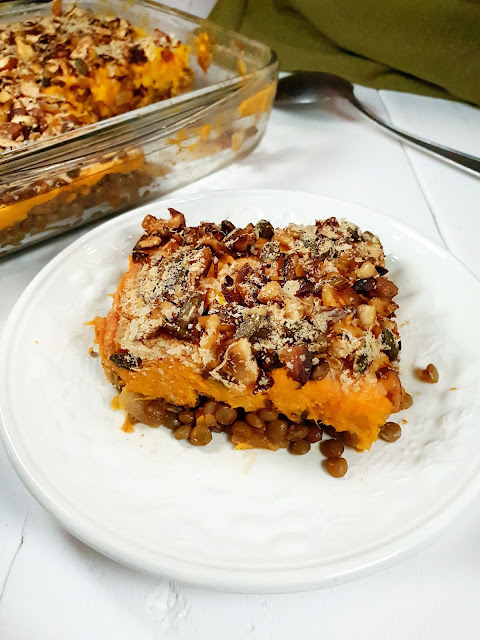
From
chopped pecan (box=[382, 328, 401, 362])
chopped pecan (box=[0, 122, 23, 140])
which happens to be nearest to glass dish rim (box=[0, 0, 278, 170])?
chopped pecan (box=[0, 122, 23, 140])

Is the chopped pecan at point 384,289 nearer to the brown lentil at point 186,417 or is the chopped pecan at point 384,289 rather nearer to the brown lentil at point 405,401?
the brown lentil at point 405,401

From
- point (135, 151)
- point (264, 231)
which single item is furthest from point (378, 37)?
point (264, 231)

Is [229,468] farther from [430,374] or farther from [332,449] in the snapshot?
[430,374]

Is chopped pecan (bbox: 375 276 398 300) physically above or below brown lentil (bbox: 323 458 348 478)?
above

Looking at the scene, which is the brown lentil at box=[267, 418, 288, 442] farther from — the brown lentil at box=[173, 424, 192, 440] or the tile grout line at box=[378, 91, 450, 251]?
the tile grout line at box=[378, 91, 450, 251]

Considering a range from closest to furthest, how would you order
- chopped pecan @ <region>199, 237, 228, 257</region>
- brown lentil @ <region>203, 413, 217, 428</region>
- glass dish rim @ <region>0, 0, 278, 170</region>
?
brown lentil @ <region>203, 413, 217, 428</region> → chopped pecan @ <region>199, 237, 228, 257</region> → glass dish rim @ <region>0, 0, 278, 170</region>

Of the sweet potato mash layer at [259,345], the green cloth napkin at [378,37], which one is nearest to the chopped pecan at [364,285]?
the sweet potato mash layer at [259,345]

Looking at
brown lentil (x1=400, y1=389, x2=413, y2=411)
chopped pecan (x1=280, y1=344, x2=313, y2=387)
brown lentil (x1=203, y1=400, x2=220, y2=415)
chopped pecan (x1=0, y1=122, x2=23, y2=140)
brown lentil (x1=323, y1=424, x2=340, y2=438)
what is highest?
chopped pecan (x1=280, y1=344, x2=313, y2=387)
